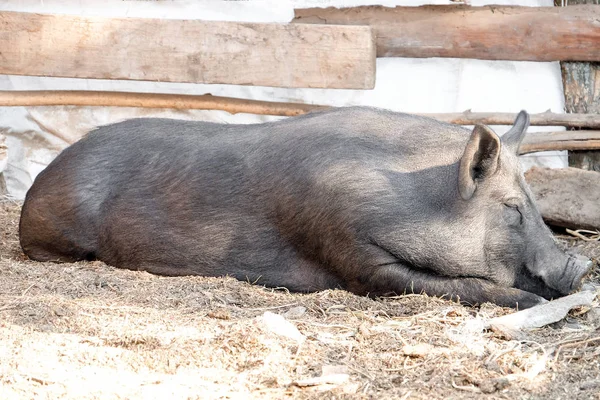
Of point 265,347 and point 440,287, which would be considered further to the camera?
point 440,287

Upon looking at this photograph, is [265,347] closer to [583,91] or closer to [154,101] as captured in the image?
[154,101]

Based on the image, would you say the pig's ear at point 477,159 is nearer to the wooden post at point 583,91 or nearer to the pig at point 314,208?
the pig at point 314,208

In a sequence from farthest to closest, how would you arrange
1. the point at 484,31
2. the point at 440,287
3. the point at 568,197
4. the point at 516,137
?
the point at 484,31 → the point at 568,197 → the point at 516,137 → the point at 440,287

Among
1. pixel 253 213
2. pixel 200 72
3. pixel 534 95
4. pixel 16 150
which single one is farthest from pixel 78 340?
pixel 534 95

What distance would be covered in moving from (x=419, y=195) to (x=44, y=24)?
11.1 feet

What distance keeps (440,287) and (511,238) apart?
18.0 inches

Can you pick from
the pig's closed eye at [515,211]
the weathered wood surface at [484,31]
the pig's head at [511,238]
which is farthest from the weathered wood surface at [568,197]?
the pig's closed eye at [515,211]

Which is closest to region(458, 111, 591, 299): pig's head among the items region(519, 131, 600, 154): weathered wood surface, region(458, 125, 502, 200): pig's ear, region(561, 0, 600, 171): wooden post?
region(458, 125, 502, 200): pig's ear

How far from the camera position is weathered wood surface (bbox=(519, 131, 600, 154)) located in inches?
271

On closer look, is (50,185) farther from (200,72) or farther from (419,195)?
(419,195)

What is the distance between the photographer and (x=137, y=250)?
5.18 meters

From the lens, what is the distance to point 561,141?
6926 millimetres

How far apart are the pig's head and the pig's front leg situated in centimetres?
16

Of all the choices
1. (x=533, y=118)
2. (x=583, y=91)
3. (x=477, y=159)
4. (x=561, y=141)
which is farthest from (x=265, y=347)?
(x=583, y=91)
